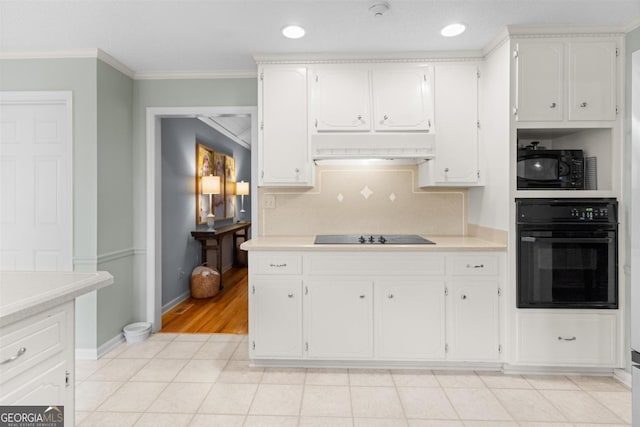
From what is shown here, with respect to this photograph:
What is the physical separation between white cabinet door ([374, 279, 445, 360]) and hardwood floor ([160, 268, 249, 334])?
57.8 inches

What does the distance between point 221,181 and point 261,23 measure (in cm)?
375

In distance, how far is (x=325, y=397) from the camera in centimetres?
225

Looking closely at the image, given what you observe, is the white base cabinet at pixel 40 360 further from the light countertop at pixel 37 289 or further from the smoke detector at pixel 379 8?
the smoke detector at pixel 379 8

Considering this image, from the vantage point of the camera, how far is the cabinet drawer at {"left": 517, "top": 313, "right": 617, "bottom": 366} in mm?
2447

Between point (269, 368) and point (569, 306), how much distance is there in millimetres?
2180

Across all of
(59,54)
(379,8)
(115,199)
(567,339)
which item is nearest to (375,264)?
(567,339)

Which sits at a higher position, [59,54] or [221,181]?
[59,54]

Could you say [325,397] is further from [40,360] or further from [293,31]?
[293,31]

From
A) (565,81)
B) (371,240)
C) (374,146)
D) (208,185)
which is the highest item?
(565,81)

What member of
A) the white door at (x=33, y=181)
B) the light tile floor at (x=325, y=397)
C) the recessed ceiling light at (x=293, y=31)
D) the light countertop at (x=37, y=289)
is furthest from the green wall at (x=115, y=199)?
the recessed ceiling light at (x=293, y=31)

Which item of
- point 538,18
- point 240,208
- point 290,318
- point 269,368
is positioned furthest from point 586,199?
point 240,208

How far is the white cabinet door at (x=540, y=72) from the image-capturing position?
2467 mm

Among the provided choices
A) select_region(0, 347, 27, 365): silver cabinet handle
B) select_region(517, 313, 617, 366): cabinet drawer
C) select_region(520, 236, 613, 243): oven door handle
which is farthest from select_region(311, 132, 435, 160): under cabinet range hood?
select_region(0, 347, 27, 365): silver cabinet handle

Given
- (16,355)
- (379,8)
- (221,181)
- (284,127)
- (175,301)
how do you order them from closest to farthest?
(16,355)
(379,8)
(284,127)
(175,301)
(221,181)
